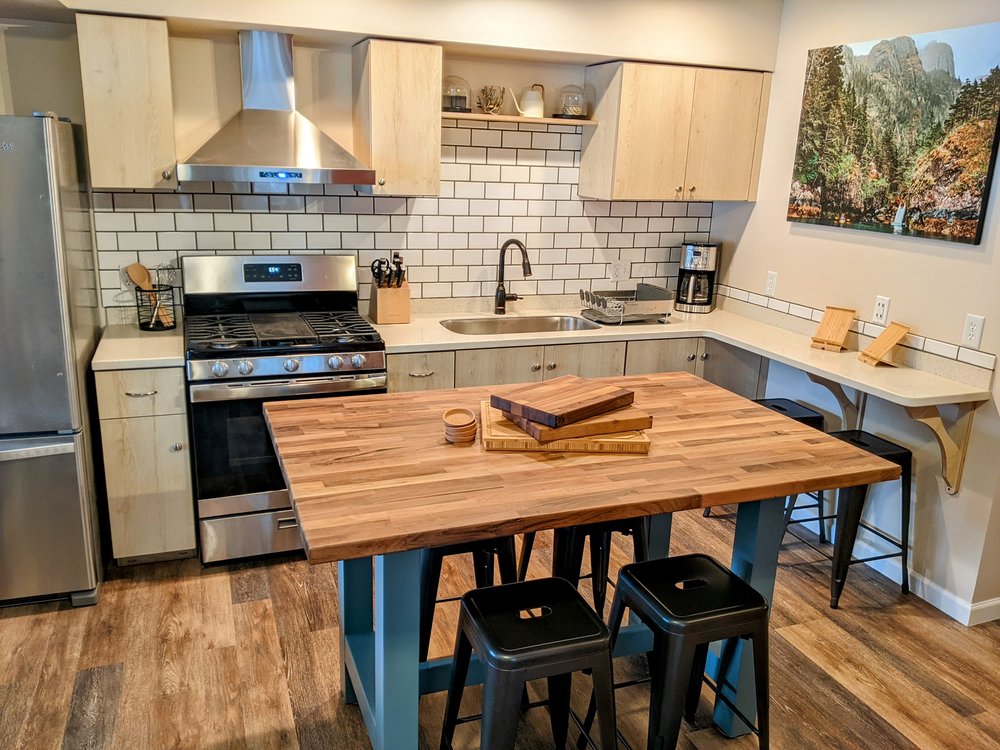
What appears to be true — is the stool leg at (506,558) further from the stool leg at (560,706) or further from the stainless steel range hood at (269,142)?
the stainless steel range hood at (269,142)

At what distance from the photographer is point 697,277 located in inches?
170

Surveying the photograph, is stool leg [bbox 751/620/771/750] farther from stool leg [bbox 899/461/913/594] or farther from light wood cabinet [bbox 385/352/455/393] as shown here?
light wood cabinet [bbox 385/352/455/393]

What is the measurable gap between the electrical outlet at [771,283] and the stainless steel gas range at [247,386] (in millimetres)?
2071

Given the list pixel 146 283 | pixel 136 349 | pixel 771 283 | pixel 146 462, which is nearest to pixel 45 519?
pixel 146 462

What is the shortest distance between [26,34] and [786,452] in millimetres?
3264

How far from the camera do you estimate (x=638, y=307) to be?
402 centimetres

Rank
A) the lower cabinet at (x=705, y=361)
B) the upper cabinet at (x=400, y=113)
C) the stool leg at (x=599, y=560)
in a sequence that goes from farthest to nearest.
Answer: the lower cabinet at (x=705, y=361) → the upper cabinet at (x=400, y=113) → the stool leg at (x=599, y=560)

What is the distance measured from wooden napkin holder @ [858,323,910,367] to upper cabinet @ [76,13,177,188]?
2985 mm

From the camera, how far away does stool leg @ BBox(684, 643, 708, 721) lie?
7.42 ft

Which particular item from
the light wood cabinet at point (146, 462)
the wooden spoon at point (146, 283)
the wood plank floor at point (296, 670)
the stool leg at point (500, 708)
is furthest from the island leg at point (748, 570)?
the wooden spoon at point (146, 283)

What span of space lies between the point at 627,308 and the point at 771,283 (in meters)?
0.78

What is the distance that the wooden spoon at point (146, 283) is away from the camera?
3415 millimetres

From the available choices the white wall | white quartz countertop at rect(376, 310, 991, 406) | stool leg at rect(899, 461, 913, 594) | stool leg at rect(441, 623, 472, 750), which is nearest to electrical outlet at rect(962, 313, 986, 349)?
the white wall

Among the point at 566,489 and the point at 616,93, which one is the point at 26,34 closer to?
the point at 616,93
